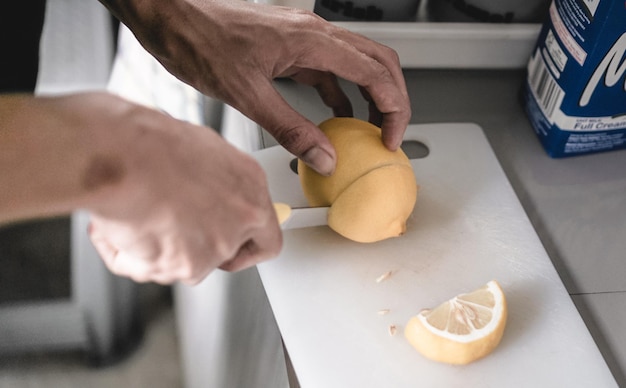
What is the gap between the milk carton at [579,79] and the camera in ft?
2.49

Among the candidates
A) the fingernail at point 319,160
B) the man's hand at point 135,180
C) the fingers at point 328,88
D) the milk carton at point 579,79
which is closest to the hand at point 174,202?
the man's hand at point 135,180

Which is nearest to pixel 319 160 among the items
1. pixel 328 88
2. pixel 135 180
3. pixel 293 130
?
pixel 293 130

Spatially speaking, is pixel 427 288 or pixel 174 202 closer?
pixel 174 202

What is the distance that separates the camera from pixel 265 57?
0.72m

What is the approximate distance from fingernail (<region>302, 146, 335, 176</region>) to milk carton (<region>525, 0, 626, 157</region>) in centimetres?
32

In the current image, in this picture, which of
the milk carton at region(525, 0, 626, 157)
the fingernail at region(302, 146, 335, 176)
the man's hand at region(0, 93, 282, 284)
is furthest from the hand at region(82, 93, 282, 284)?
the milk carton at region(525, 0, 626, 157)

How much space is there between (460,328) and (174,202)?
1.08ft

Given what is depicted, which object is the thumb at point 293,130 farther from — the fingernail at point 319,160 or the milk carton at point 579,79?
the milk carton at point 579,79

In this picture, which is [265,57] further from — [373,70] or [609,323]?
[609,323]

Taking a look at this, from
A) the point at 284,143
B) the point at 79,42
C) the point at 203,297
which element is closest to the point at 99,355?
the point at 203,297

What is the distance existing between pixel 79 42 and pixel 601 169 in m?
1.21

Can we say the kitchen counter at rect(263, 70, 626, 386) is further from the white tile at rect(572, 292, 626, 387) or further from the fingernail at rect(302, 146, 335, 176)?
the fingernail at rect(302, 146, 335, 176)

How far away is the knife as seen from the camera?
2.39 feet

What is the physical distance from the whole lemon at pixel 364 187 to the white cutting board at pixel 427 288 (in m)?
0.05
